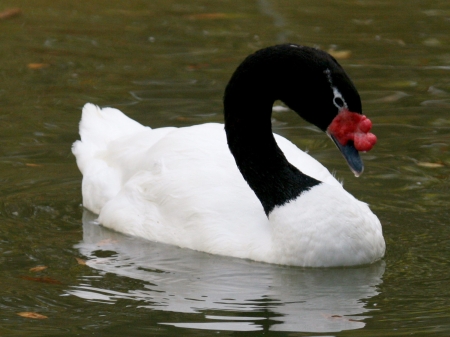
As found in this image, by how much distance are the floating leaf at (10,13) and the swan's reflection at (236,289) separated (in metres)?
8.33

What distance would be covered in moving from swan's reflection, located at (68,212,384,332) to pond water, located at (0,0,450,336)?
14 millimetres

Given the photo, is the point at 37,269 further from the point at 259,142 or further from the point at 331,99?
the point at 331,99

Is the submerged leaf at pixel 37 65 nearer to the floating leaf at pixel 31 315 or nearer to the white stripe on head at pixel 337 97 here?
the white stripe on head at pixel 337 97

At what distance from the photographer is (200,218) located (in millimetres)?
7496

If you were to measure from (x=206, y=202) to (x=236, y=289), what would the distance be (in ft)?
3.15

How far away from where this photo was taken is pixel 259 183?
7355 millimetres

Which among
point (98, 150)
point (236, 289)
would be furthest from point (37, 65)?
point (236, 289)

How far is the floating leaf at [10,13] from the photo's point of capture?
50.3 ft

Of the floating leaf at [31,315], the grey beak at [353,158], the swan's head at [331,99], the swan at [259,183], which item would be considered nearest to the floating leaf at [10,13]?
the swan at [259,183]

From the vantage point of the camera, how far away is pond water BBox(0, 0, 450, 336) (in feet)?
20.6

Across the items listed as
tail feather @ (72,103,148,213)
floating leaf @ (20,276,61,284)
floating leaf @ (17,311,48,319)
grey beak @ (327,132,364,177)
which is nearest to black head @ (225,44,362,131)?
grey beak @ (327,132,364,177)

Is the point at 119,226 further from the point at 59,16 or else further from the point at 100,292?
the point at 59,16

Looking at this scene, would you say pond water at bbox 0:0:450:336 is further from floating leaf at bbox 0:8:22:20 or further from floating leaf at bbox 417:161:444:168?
floating leaf at bbox 0:8:22:20

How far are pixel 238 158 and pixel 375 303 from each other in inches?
61.6
